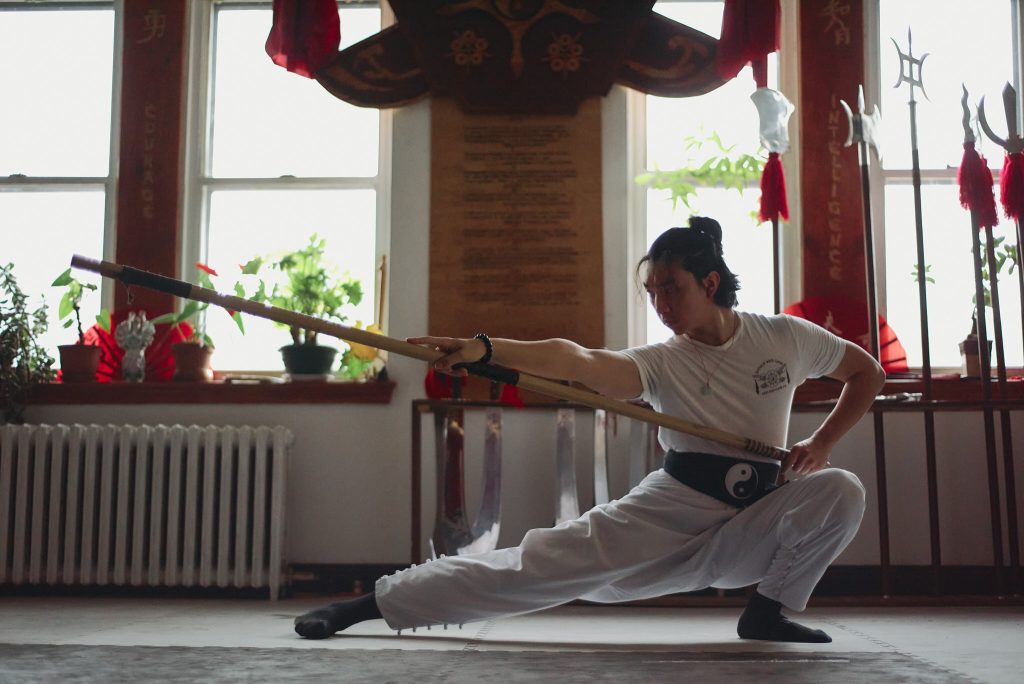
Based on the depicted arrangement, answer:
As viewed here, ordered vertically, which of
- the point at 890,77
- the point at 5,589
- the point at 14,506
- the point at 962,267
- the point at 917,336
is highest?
the point at 890,77

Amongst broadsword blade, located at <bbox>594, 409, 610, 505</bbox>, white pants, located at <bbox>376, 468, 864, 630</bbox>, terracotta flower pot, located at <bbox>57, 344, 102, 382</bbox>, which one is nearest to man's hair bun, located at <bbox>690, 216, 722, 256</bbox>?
white pants, located at <bbox>376, 468, 864, 630</bbox>

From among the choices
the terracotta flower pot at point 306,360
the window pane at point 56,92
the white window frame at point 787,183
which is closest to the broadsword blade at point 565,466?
the white window frame at point 787,183

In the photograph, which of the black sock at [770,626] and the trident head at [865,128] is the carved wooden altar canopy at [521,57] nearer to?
the trident head at [865,128]

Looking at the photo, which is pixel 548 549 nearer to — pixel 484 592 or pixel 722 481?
pixel 484 592

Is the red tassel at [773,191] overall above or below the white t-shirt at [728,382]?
above

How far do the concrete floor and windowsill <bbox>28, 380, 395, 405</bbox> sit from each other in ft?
2.55

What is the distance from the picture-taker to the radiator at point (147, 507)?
3.85 m

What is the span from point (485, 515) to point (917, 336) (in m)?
2.00

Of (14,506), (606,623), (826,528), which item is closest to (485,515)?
(606,623)

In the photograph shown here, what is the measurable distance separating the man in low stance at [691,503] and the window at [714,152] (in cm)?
167

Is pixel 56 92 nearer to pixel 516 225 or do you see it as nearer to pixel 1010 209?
pixel 516 225

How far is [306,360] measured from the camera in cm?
409

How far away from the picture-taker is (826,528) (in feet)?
8.14

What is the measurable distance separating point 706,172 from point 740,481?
2.08 metres
